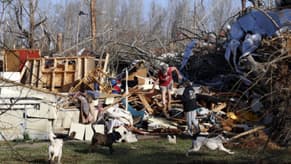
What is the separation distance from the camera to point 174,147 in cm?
1495

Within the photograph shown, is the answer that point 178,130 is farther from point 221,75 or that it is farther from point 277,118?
point 277,118

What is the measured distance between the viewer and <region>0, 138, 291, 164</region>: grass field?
40.0ft

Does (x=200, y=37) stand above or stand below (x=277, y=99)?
above

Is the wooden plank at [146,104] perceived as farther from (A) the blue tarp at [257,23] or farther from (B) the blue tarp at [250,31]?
(A) the blue tarp at [257,23]

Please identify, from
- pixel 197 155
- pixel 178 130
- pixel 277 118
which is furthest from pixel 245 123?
pixel 277 118

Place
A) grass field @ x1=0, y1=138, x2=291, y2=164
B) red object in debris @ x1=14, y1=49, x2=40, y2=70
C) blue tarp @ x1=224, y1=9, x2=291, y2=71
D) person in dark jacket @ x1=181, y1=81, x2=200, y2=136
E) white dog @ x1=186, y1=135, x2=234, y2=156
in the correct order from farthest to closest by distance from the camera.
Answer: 1. red object in debris @ x1=14, y1=49, x2=40, y2=70
2. person in dark jacket @ x1=181, y1=81, x2=200, y2=136
3. blue tarp @ x1=224, y1=9, x2=291, y2=71
4. white dog @ x1=186, y1=135, x2=234, y2=156
5. grass field @ x1=0, y1=138, x2=291, y2=164

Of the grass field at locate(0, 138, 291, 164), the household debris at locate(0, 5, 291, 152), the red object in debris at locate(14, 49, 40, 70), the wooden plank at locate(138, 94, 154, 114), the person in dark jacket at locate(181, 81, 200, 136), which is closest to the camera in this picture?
the grass field at locate(0, 138, 291, 164)

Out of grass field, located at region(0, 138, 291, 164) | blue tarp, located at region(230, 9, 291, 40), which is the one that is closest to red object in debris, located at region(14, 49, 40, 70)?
grass field, located at region(0, 138, 291, 164)

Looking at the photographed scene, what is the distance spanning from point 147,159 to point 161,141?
3.62 m

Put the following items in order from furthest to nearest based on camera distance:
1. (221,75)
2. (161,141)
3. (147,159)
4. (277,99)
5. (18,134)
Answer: (221,75) < (18,134) < (161,141) < (147,159) < (277,99)

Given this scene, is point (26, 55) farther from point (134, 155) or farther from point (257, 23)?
point (134, 155)

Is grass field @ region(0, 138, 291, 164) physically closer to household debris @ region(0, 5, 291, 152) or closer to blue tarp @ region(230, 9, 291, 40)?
household debris @ region(0, 5, 291, 152)

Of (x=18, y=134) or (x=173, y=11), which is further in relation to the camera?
(x=173, y=11)

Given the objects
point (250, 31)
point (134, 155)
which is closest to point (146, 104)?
point (250, 31)
